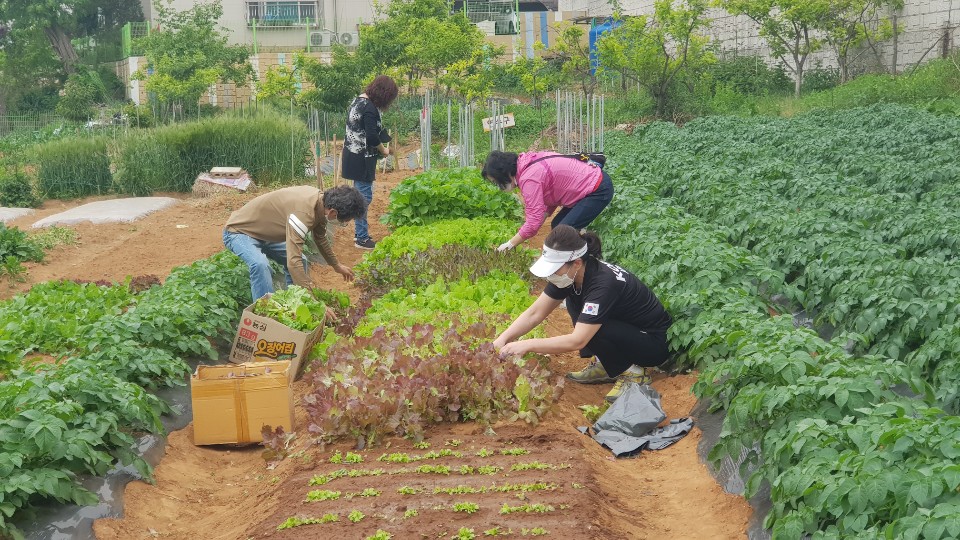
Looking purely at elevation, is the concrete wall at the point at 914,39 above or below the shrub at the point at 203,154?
above

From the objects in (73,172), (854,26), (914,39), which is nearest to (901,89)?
(914,39)

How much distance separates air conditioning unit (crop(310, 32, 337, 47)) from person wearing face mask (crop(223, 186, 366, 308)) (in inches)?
1375

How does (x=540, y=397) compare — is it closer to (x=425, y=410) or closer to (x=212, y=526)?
(x=425, y=410)

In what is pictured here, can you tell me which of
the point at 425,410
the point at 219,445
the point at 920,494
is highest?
the point at 920,494

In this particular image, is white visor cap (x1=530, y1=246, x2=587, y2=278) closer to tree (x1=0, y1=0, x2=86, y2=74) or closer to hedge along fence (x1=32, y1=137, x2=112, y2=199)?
hedge along fence (x1=32, y1=137, x2=112, y2=199)

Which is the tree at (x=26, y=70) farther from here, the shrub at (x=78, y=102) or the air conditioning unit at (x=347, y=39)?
the air conditioning unit at (x=347, y=39)

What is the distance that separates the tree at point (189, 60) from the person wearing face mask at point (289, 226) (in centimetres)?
2301

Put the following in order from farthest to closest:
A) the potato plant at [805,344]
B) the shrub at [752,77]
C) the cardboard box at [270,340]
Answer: the shrub at [752,77], the cardboard box at [270,340], the potato plant at [805,344]

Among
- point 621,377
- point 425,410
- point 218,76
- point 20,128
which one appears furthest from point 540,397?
point 20,128

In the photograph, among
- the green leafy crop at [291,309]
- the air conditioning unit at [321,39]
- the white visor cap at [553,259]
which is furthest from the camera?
the air conditioning unit at [321,39]

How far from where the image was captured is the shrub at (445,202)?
39.1ft

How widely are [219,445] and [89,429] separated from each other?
1553 millimetres

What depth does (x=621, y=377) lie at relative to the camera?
6.79 metres

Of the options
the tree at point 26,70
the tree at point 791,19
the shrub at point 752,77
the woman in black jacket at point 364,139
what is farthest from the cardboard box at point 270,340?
the tree at point 26,70
